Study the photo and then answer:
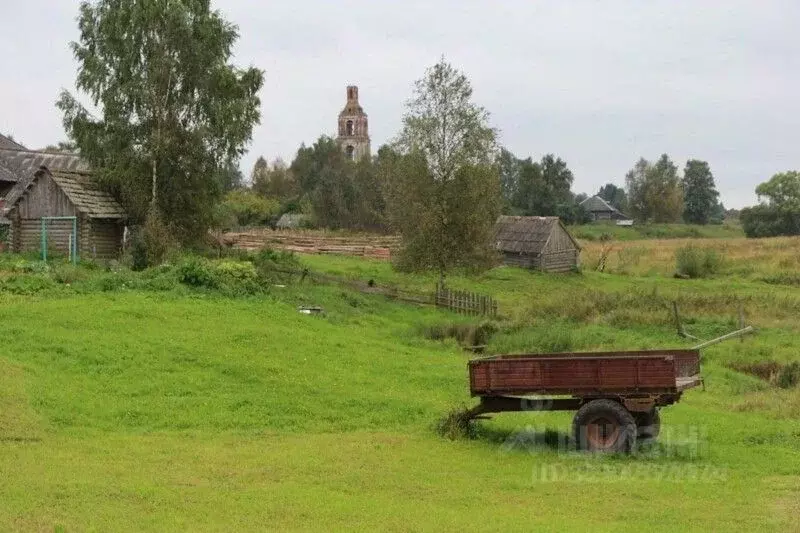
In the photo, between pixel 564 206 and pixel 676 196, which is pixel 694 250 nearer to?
pixel 564 206

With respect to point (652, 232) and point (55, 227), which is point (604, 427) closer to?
point (55, 227)

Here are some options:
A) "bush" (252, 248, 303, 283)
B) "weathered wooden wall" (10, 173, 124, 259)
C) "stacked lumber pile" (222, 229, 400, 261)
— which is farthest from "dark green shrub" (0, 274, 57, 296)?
"stacked lumber pile" (222, 229, 400, 261)

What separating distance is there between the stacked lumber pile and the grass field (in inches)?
1115

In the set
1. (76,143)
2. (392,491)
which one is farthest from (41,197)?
(392,491)

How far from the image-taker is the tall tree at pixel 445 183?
44.1 metres

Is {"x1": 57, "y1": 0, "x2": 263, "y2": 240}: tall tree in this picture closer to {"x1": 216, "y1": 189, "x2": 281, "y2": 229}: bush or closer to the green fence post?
the green fence post

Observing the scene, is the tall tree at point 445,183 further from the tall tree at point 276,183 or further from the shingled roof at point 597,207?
the shingled roof at point 597,207

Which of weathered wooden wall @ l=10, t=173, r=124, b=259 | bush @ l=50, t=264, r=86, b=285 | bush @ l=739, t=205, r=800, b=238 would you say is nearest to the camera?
bush @ l=50, t=264, r=86, b=285

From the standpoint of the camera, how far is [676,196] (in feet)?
402

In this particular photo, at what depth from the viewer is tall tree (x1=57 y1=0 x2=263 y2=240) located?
40.7m

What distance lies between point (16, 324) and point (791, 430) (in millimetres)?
18577

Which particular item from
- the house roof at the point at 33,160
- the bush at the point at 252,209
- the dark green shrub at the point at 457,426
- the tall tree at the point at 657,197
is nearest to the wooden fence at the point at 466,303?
the dark green shrub at the point at 457,426

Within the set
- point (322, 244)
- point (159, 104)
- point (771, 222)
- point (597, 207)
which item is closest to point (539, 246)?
point (322, 244)

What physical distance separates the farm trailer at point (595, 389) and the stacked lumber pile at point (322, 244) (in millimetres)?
43326
